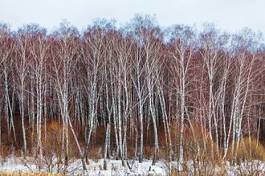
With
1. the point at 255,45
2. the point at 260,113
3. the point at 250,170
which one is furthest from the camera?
the point at 260,113

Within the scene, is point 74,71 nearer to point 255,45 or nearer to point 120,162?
point 120,162

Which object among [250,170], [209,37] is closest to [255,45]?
[209,37]

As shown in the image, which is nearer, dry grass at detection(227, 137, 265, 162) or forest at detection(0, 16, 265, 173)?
dry grass at detection(227, 137, 265, 162)

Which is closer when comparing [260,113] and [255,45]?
[255,45]

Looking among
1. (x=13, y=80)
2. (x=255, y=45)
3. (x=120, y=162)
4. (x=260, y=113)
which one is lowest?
(x=120, y=162)

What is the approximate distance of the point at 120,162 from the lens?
38.7m

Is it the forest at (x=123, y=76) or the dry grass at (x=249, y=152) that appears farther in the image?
the forest at (x=123, y=76)

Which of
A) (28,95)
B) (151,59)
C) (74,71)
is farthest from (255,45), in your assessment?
(28,95)

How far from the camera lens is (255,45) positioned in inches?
1873

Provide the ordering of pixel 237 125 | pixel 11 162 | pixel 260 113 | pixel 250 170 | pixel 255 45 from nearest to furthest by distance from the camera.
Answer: pixel 250 170 < pixel 11 162 < pixel 237 125 < pixel 255 45 < pixel 260 113

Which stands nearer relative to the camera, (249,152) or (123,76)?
(249,152)

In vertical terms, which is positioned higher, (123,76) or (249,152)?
(123,76)

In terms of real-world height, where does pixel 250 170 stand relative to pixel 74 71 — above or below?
below

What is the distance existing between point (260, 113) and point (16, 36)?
2429 centimetres
